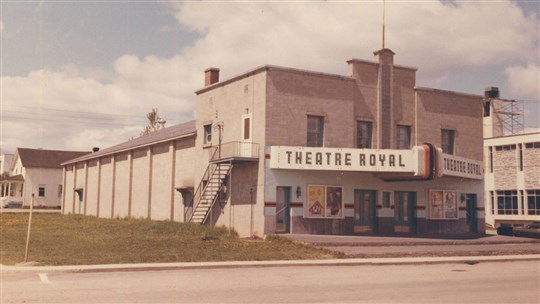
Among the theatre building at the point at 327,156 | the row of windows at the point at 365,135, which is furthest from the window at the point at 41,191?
the row of windows at the point at 365,135

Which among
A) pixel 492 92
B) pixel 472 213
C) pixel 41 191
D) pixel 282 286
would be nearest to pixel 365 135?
pixel 472 213

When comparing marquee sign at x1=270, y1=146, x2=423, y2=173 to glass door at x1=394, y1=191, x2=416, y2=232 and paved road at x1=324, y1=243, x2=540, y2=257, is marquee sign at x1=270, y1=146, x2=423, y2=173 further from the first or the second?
glass door at x1=394, y1=191, x2=416, y2=232

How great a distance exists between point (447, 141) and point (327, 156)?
11.4 meters

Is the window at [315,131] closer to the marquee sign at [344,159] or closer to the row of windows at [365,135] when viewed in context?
the row of windows at [365,135]

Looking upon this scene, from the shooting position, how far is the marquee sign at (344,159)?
29.8 meters

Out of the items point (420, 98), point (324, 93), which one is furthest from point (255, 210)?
point (420, 98)

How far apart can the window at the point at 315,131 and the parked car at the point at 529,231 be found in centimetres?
1539

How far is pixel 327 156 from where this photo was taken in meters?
30.0

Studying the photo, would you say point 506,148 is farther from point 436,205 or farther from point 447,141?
point 436,205

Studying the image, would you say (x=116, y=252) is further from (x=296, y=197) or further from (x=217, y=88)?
(x=217, y=88)

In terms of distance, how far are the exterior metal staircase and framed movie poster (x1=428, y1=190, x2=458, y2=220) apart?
13.1 metres

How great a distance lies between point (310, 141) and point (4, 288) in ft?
67.9

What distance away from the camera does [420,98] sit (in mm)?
35875

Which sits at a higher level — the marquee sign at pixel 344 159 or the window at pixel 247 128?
the window at pixel 247 128
